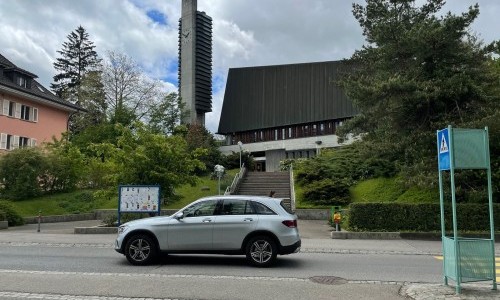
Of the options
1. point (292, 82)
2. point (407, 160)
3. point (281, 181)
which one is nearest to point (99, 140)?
point (281, 181)

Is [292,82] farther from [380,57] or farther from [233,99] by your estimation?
[380,57]

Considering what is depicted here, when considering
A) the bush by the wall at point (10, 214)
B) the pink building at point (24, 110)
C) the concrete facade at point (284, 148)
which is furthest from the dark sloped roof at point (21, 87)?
the concrete facade at point (284, 148)

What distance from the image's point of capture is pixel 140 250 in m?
11.0

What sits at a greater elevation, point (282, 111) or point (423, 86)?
point (282, 111)

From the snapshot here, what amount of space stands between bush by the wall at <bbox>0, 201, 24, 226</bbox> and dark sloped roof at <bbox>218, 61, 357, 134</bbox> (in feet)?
121

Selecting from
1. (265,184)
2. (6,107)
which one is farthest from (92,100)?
(265,184)

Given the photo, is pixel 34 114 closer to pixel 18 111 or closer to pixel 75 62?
pixel 18 111

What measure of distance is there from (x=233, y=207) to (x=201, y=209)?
2.58 ft

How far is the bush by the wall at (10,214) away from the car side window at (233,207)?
58.6 feet

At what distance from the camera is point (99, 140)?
45.4 m

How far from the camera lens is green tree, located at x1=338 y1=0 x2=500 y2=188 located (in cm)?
1981

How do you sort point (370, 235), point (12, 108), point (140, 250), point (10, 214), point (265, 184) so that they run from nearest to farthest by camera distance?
point (140, 250) < point (370, 235) < point (10, 214) < point (265, 184) < point (12, 108)

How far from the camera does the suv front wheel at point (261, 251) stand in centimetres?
1069

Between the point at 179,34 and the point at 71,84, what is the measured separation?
18.7 metres
